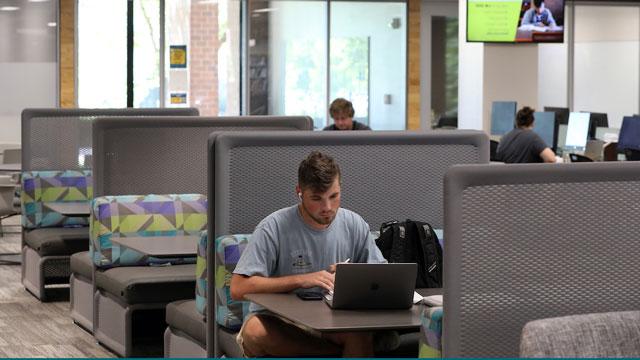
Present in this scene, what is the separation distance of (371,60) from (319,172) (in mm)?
13776

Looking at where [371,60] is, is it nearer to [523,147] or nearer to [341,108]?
[523,147]

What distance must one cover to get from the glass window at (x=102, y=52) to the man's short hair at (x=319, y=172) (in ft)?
41.1

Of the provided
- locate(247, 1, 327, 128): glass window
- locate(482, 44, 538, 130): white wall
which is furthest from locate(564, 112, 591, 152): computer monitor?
locate(247, 1, 327, 128): glass window

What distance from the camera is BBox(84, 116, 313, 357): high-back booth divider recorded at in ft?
22.4

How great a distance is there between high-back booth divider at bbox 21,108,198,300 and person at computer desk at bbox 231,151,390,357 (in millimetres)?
4062

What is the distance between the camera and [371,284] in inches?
173

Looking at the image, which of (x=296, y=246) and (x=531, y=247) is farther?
(x=296, y=246)

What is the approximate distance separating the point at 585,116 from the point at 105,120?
7.71m

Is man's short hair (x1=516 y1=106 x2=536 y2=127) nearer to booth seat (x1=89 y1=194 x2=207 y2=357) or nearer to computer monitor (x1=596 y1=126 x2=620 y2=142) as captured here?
computer monitor (x1=596 y1=126 x2=620 y2=142)

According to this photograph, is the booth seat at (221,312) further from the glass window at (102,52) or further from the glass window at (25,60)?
the glass window at (102,52)

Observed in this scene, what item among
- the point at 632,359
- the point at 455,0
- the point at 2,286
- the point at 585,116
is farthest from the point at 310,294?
the point at 455,0

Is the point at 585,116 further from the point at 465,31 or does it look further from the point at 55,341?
the point at 55,341

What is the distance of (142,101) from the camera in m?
17.3

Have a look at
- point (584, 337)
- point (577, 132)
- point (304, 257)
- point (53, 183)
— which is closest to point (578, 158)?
point (577, 132)
